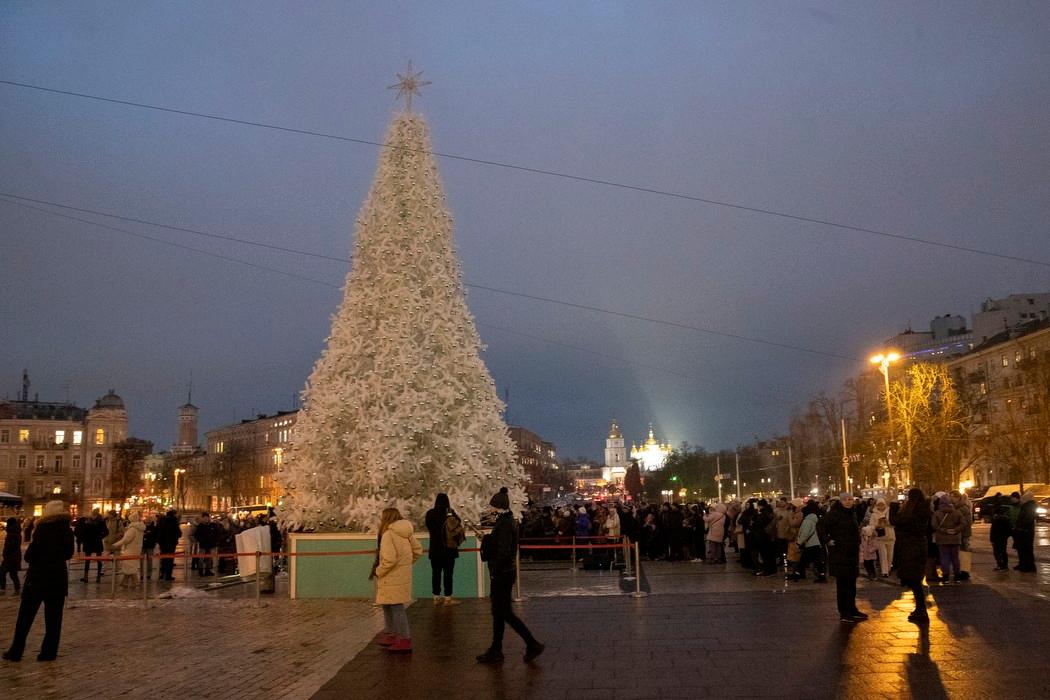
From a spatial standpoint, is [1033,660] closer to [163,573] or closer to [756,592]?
[756,592]

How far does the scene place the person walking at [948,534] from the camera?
16312 millimetres

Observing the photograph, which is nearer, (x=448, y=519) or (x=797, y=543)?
(x=448, y=519)

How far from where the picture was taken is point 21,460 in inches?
3971

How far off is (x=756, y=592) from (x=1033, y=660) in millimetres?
7140

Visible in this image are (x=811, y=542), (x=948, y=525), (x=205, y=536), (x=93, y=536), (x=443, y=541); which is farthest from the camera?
(x=205, y=536)

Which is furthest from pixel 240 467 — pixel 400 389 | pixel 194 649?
pixel 194 649

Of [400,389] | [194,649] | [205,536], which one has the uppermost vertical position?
[400,389]

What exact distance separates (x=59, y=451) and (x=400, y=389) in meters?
100

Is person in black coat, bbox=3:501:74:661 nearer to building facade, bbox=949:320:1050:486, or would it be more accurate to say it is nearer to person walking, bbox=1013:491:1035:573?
person walking, bbox=1013:491:1035:573

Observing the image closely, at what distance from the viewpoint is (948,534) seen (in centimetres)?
1639

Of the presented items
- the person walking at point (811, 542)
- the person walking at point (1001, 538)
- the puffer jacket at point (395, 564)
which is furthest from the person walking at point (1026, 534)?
the puffer jacket at point (395, 564)

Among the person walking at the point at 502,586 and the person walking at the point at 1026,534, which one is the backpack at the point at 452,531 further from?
the person walking at the point at 1026,534

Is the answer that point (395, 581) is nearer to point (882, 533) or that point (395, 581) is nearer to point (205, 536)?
point (882, 533)

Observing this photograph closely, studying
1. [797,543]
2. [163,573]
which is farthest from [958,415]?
[163,573]
